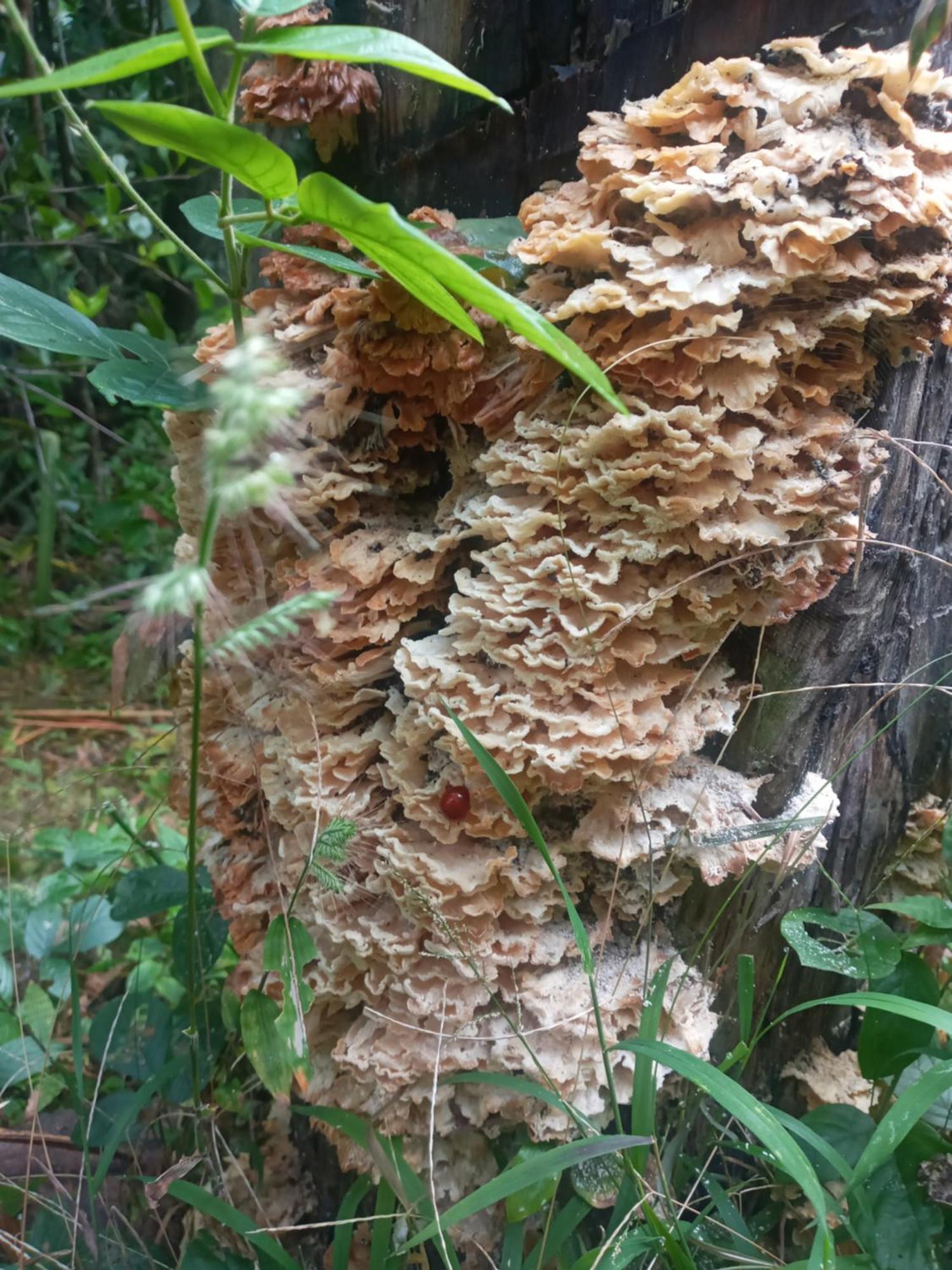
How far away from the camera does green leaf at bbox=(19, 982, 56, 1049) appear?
1.98 metres

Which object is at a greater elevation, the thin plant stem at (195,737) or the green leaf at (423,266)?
the green leaf at (423,266)

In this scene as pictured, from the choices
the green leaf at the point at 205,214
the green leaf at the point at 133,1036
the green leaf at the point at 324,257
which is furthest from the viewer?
the green leaf at the point at 133,1036

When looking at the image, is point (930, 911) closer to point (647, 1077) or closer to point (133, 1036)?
point (647, 1077)

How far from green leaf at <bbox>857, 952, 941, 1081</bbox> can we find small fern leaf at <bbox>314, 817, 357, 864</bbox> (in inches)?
34.5

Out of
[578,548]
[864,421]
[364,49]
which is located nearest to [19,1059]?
[578,548]

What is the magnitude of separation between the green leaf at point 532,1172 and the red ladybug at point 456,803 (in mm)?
491

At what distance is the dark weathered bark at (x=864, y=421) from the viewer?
1.35 m

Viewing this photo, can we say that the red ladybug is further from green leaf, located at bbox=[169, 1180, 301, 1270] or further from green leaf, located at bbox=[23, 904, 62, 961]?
green leaf, located at bbox=[23, 904, 62, 961]

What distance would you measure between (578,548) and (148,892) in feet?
4.14

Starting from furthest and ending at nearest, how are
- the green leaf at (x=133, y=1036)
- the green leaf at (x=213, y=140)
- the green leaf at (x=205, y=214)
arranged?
the green leaf at (x=133, y=1036), the green leaf at (x=205, y=214), the green leaf at (x=213, y=140)

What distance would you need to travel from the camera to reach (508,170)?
1557 millimetres

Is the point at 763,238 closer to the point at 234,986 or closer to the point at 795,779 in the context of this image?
the point at 795,779

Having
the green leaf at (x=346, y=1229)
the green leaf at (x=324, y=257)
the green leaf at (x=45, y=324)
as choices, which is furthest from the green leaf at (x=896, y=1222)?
the green leaf at (x=45, y=324)

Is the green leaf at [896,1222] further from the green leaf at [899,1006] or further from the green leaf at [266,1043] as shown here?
the green leaf at [266,1043]
